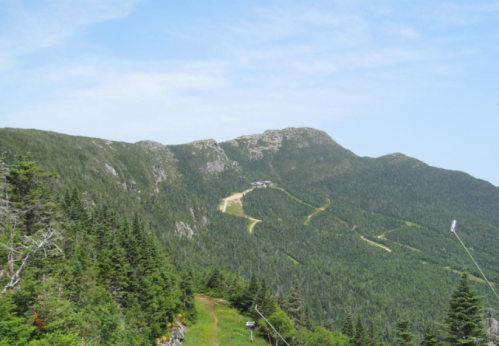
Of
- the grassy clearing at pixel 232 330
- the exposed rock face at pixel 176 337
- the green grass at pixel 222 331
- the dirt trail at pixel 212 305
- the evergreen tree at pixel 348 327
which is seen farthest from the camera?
the evergreen tree at pixel 348 327

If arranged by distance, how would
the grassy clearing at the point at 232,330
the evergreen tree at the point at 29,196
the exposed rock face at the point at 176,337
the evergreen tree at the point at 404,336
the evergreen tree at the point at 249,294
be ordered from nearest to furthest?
the evergreen tree at the point at 29,196, the exposed rock face at the point at 176,337, the evergreen tree at the point at 404,336, the grassy clearing at the point at 232,330, the evergreen tree at the point at 249,294

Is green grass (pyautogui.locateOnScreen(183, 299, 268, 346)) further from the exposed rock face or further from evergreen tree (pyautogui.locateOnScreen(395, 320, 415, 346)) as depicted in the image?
evergreen tree (pyautogui.locateOnScreen(395, 320, 415, 346))

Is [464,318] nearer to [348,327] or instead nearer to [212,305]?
[348,327]

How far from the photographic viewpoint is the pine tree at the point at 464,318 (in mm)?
31922

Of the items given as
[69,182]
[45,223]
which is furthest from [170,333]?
[69,182]

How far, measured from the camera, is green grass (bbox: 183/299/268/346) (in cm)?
5169

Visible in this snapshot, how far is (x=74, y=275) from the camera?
1193 inches

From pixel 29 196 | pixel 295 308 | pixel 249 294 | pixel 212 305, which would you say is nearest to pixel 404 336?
pixel 295 308

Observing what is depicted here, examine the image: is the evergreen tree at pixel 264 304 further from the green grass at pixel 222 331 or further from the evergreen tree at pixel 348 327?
the evergreen tree at pixel 348 327

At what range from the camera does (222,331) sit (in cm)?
5850

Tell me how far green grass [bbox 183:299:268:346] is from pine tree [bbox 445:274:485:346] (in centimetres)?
3341

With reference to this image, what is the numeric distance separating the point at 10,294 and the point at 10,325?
171 cm

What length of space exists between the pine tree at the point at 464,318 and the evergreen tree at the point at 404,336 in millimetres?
14393

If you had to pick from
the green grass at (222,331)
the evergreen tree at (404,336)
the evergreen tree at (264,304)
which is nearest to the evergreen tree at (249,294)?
the green grass at (222,331)
